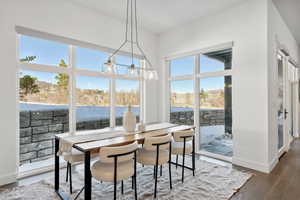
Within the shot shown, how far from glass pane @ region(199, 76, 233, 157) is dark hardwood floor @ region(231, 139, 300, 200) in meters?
0.85

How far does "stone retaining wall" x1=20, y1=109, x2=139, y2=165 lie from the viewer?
2.85 metres

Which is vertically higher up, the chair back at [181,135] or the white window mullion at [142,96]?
the white window mullion at [142,96]

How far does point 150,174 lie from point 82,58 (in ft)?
8.71

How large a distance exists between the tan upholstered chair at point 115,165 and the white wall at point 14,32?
5.27 ft

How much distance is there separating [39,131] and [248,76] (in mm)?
3948

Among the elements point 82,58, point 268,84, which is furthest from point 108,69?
point 268,84

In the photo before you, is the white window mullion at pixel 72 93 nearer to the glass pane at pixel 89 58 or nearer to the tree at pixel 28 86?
the glass pane at pixel 89 58

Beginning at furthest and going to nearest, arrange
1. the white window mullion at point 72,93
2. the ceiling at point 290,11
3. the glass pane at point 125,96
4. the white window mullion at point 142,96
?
the white window mullion at point 142,96 → the glass pane at point 125,96 → the white window mullion at point 72,93 → the ceiling at point 290,11

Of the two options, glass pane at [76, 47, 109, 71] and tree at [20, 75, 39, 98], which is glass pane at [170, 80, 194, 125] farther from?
tree at [20, 75, 39, 98]

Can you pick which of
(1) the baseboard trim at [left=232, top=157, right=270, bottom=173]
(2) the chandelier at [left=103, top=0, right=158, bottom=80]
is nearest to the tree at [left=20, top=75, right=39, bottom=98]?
(2) the chandelier at [left=103, top=0, right=158, bottom=80]

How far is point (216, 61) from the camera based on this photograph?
3705 mm

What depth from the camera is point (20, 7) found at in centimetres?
269

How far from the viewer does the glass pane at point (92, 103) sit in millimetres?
3482

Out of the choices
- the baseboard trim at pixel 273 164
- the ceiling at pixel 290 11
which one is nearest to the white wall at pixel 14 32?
the ceiling at pixel 290 11
